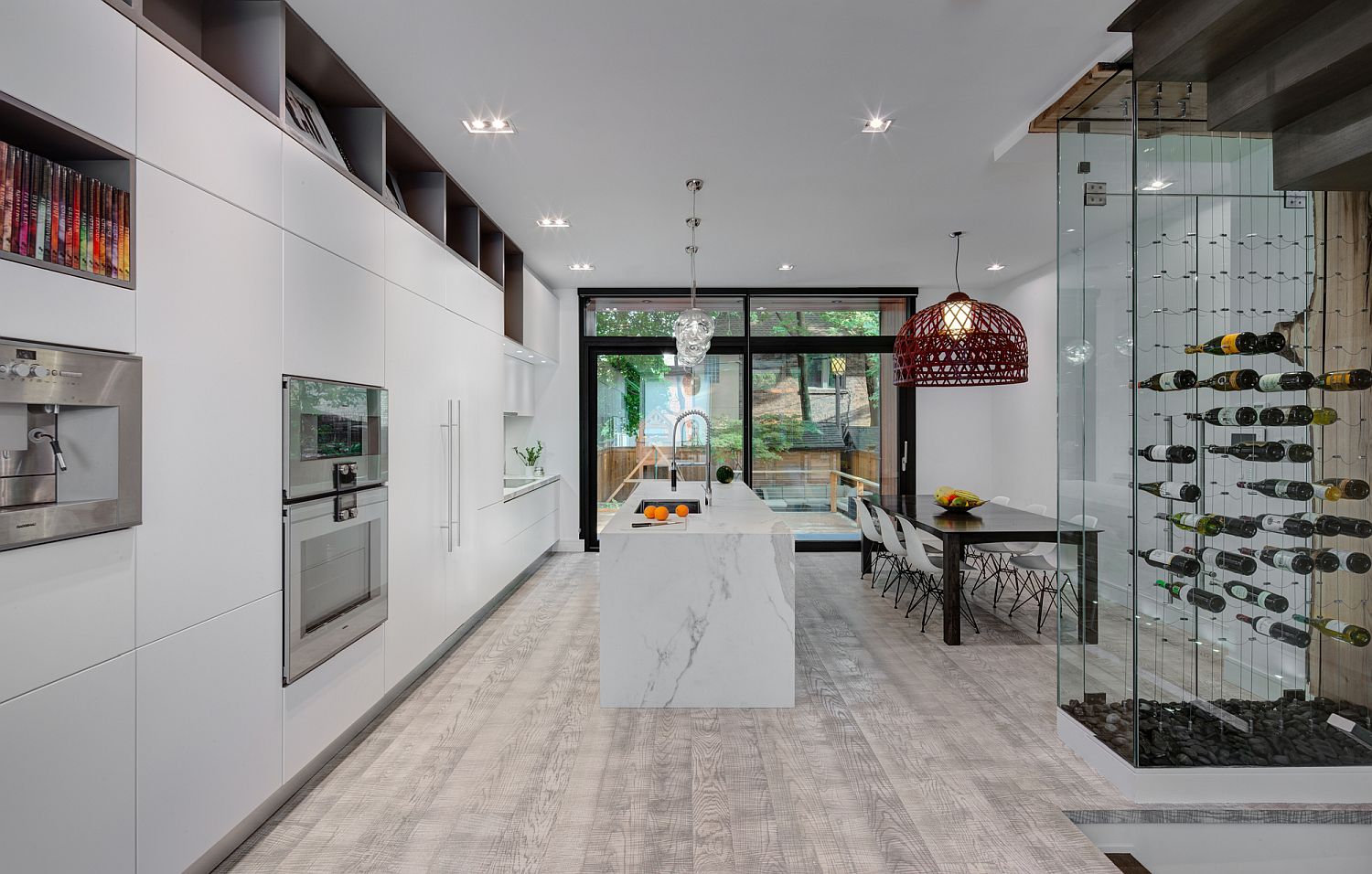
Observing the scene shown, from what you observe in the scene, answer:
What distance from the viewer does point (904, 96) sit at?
9.25ft

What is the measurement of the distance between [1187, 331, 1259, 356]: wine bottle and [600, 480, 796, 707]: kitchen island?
176cm

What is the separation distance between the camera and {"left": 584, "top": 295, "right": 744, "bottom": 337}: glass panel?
680 centimetres

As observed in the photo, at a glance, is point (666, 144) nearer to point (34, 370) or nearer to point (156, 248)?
point (156, 248)

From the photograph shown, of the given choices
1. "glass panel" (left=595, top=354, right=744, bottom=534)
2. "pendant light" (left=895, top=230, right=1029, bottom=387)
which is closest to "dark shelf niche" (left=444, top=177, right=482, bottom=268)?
"glass panel" (left=595, top=354, right=744, bottom=534)

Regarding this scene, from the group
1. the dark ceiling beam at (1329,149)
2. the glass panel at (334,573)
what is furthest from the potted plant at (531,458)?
the dark ceiling beam at (1329,149)

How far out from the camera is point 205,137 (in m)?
1.86

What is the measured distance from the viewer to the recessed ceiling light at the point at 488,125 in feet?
9.87

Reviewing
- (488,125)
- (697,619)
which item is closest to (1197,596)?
(697,619)

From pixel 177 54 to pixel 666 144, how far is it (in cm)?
200

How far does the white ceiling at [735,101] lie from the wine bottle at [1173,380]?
1.23 meters

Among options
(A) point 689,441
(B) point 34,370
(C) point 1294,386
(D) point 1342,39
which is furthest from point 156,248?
(A) point 689,441

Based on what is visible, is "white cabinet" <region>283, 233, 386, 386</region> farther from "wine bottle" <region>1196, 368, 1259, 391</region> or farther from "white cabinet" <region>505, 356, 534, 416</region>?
"wine bottle" <region>1196, 368, 1259, 391</region>

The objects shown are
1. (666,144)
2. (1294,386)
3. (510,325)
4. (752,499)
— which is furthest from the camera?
(510,325)

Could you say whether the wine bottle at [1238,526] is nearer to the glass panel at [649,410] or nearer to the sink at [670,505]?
the sink at [670,505]
